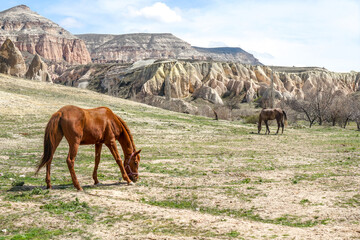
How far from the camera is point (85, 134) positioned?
11.7 m

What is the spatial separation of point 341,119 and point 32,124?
A: 5038cm

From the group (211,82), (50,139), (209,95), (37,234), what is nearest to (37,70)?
(209,95)

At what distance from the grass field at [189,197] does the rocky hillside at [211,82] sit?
7458cm

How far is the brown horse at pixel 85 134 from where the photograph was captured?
11.2m

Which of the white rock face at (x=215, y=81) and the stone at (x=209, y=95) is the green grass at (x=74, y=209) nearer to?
the stone at (x=209, y=95)

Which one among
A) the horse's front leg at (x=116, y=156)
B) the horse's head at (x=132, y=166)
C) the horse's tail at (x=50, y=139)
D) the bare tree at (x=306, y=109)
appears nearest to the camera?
the horse's tail at (x=50, y=139)

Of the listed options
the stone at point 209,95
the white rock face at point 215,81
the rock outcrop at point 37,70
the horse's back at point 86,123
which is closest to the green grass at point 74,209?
the horse's back at point 86,123

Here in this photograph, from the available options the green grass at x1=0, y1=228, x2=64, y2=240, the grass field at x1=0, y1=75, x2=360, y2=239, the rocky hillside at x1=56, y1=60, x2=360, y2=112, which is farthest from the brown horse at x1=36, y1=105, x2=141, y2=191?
the rocky hillside at x1=56, y1=60, x2=360, y2=112

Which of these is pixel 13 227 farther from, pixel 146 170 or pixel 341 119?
pixel 341 119

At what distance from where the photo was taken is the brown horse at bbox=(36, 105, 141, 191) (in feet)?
36.7

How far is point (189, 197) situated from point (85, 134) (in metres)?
4.11

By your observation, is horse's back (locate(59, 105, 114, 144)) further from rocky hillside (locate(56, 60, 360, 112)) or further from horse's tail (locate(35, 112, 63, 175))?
rocky hillside (locate(56, 60, 360, 112))

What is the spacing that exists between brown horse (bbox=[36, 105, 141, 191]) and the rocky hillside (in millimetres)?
80390

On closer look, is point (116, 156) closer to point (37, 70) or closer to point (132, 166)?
point (132, 166)
